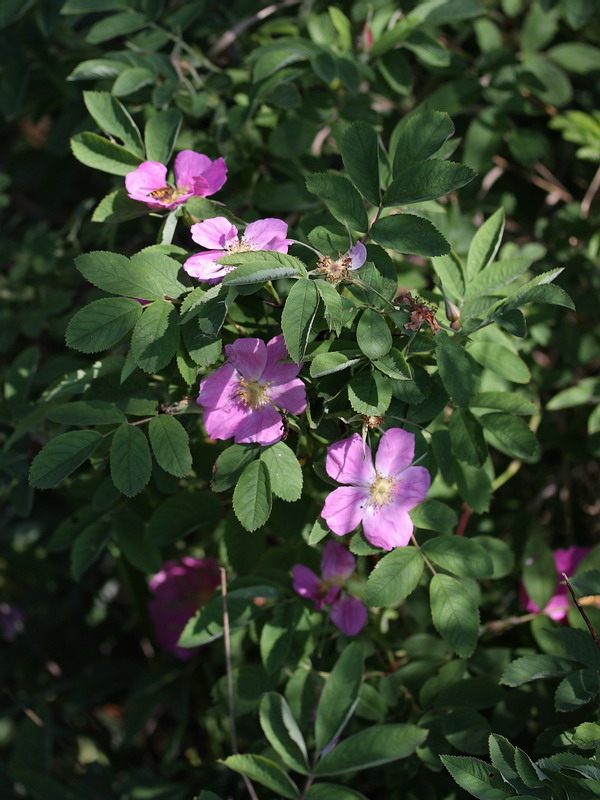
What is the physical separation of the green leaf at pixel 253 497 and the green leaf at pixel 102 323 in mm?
248

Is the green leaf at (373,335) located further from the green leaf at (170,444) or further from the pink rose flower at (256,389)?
the green leaf at (170,444)

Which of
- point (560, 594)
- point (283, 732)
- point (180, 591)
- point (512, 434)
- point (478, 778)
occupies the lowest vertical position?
point (180, 591)

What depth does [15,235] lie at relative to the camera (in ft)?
8.38

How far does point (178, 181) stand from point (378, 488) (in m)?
0.53

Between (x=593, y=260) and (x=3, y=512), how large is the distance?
173cm

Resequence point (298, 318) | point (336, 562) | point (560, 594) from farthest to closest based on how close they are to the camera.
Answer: point (560, 594) < point (336, 562) < point (298, 318)

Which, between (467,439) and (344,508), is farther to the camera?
(467,439)

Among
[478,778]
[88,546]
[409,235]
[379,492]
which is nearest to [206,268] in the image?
[409,235]

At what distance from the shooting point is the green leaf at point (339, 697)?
113 centimetres

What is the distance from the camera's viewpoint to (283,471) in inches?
40.6

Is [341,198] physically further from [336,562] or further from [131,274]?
[336,562]

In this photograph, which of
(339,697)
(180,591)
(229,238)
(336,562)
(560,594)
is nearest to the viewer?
(229,238)

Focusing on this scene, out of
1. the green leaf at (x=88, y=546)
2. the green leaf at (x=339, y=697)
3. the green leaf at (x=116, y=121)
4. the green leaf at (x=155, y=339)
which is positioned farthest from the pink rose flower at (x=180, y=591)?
the green leaf at (x=116, y=121)

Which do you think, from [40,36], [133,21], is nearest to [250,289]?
[133,21]
